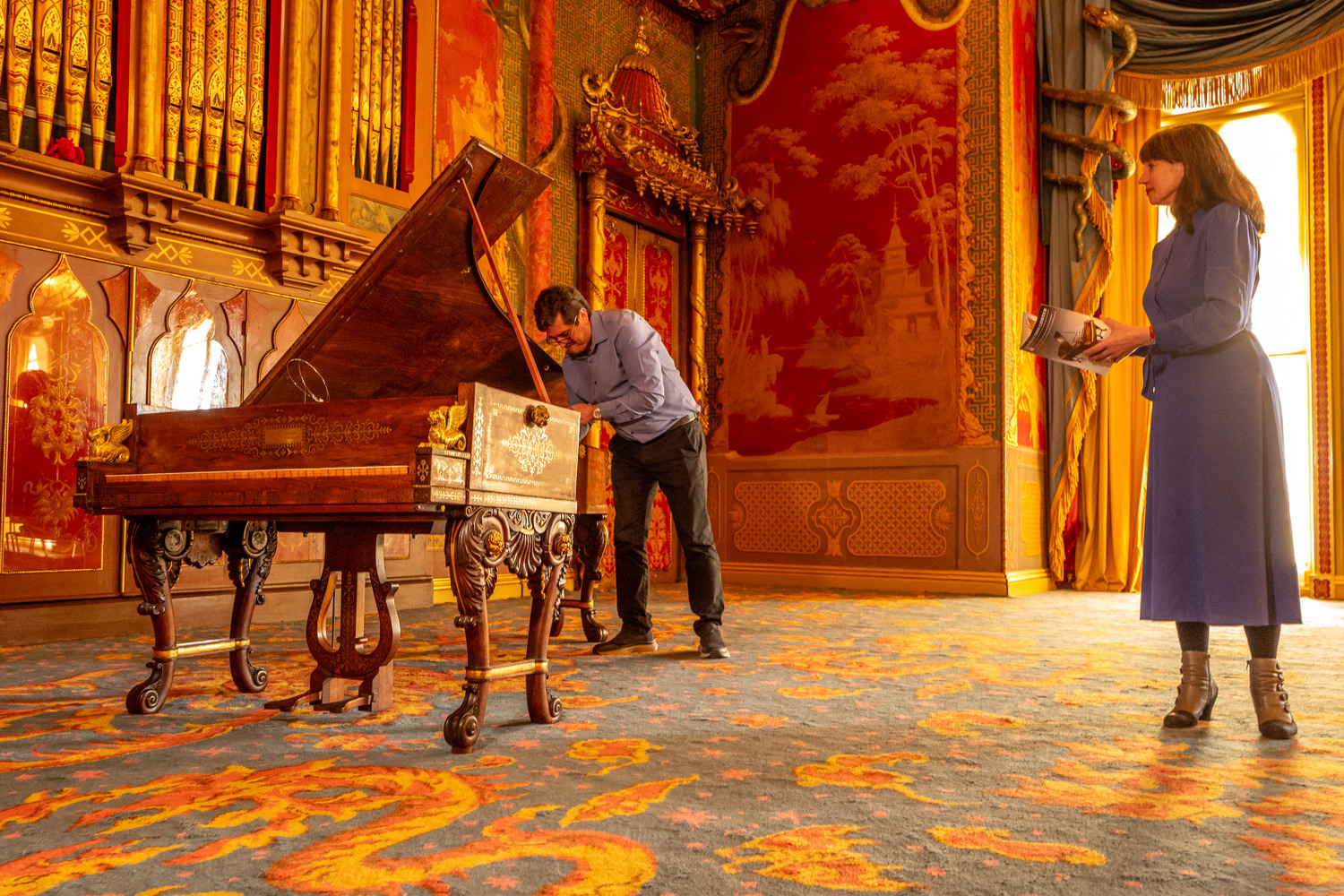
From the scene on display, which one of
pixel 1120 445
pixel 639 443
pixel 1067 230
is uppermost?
pixel 1067 230

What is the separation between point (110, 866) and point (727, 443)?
6250 millimetres

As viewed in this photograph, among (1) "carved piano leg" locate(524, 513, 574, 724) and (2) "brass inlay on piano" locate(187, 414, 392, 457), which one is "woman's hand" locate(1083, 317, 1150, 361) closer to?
(1) "carved piano leg" locate(524, 513, 574, 724)

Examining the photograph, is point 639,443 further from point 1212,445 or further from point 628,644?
point 1212,445

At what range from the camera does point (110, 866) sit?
4.39ft

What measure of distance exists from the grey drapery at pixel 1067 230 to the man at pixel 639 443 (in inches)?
163

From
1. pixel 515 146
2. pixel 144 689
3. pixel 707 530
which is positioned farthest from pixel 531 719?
pixel 515 146

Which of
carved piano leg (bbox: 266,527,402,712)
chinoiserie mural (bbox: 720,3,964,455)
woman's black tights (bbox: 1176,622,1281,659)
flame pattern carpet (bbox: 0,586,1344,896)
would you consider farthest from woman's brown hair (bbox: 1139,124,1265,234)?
chinoiserie mural (bbox: 720,3,964,455)

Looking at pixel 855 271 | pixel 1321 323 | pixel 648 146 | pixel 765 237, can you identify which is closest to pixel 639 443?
pixel 648 146

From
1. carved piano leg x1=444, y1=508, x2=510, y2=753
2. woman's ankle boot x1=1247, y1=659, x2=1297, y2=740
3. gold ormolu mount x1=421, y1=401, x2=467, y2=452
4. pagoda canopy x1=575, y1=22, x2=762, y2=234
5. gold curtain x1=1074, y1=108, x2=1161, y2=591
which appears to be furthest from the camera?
gold curtain x1=1074, y1=108, x2=1161, y2=591

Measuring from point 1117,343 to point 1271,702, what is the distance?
0.91 m

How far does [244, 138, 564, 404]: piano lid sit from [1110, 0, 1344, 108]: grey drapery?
6071mm

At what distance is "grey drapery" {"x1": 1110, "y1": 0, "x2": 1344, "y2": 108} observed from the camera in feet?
20.6

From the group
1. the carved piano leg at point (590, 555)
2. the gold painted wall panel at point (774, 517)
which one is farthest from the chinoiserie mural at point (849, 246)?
the carved piano leg at point (590, 555)

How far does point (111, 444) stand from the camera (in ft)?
7.59
